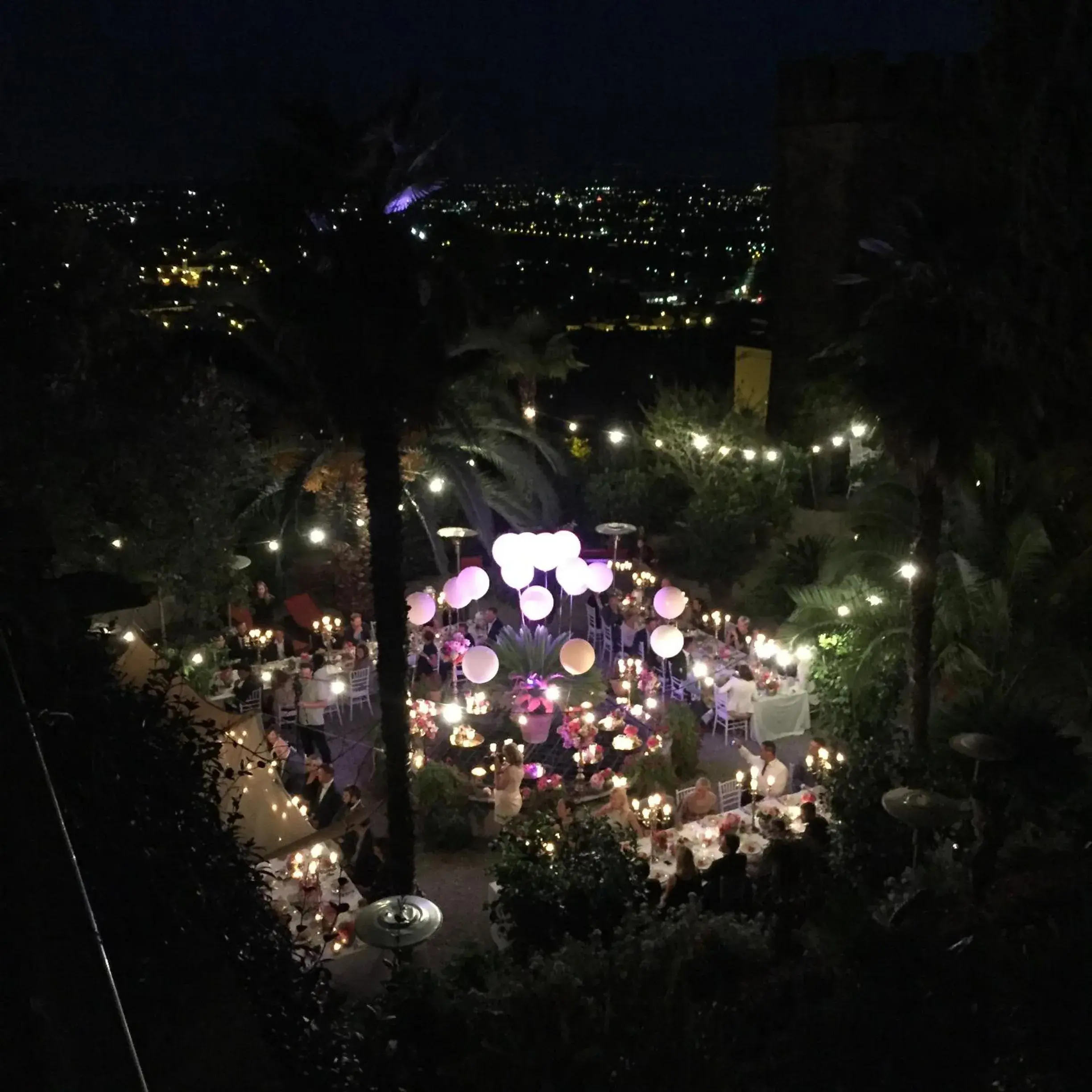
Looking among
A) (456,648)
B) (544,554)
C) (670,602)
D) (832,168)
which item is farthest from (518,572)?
(832,168)

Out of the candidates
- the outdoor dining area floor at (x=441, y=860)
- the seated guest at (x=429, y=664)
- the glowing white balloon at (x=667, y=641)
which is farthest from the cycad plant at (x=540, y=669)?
the glowing white balloon at (x=667, y=641)

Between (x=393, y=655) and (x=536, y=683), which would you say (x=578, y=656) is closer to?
(x=536, y=683)

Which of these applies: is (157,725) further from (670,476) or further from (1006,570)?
(670,476)

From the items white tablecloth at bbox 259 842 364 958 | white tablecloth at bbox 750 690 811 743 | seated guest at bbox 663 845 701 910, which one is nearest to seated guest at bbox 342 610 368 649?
white tablecloth at bbox 259 842 364 958

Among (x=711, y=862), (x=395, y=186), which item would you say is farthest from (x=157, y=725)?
(x=711, y=862)

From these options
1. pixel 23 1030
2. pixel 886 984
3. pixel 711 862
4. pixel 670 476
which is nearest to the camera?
pixel 23 1030

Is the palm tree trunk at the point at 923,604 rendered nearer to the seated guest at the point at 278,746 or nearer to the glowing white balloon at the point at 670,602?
the glowing white balloon at the point at 670,602

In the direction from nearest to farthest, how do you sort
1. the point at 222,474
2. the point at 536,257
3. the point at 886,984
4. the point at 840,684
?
the point at 886,984
the point at 222,474
the point at 840,684
the point at 536,257
